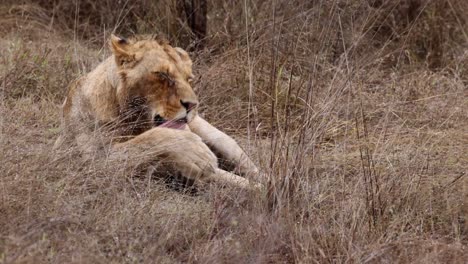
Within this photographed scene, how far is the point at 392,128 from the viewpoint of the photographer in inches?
220

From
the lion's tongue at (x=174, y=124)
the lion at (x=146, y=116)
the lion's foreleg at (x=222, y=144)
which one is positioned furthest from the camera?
the lion's foreleg at (x=222, y=144)

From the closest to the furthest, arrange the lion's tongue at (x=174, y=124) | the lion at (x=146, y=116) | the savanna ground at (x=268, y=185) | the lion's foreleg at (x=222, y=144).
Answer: the savanna ground at (x=268, y=185) < the lion at (x=146, y=116) < the lion's tongue at (x=174, y=124) < the lion's foreleg at (x=222, y=144)

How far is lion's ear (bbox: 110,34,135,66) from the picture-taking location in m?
4.86

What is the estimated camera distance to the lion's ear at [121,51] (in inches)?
191

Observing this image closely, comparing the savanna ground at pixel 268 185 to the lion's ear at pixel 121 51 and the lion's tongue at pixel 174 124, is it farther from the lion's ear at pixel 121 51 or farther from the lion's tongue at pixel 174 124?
the lion's ear at pixel 121 51

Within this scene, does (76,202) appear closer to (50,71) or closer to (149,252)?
(149,252)

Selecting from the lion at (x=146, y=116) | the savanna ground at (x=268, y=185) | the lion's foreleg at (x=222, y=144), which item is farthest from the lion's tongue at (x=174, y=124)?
the lion's foreleg at (x=222, y=144)

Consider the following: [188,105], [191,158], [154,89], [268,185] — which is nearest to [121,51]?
[154,89]

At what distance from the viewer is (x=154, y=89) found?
15.7 feet

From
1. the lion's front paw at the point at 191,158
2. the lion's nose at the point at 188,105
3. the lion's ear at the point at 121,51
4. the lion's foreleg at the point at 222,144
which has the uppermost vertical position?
the lion's ear at the point at 121,51

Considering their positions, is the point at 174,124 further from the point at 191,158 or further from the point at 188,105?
the point at 191,158

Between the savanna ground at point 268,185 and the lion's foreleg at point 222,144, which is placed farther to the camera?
the lion's foreleg at point 222,144

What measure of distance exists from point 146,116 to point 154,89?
155mm

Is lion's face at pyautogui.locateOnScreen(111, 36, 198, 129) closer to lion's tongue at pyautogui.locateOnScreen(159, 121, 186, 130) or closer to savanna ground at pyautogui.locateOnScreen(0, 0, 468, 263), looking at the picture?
lion's tongue at pyautogui.locateOnScreen(159, 121, 186, 130)
